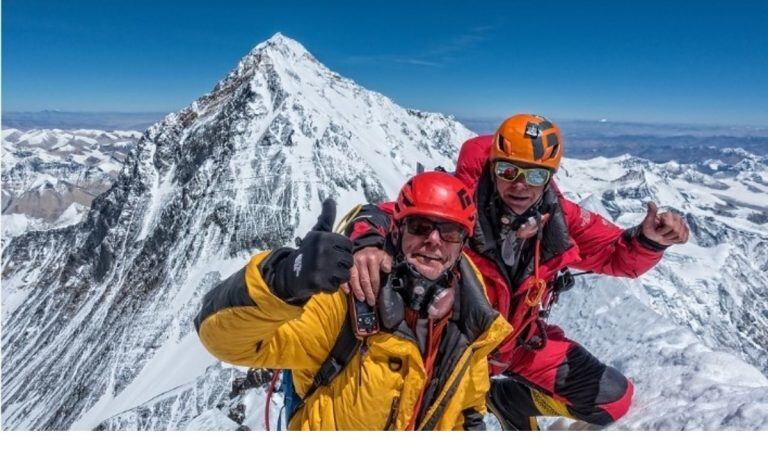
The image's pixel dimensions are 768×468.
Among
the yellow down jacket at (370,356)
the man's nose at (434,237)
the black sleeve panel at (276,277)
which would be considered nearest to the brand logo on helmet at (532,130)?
the yellow down jacket at (370,356)

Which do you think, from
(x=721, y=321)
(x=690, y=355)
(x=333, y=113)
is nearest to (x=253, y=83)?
(x=333, y=113)

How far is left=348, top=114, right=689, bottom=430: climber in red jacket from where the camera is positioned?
15.1 ft

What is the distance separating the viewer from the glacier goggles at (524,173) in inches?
179

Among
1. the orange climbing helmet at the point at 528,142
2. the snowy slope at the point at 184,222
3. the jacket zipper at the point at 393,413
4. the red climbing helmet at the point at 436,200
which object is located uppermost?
the orange climbing helmet at the point at 528,142

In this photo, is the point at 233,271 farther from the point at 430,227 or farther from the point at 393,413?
the point at 430,227

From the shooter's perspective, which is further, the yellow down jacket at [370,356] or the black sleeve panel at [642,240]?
the black sleeve panel at [642,240]

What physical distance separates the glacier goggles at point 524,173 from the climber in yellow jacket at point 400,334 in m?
1.13

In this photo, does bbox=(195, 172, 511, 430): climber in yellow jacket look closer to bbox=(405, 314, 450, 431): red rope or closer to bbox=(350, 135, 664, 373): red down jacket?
bbox=(405, 314, 450, 431): red rope

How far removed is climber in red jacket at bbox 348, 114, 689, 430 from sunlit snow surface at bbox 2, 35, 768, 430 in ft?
2.01

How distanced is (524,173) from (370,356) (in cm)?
211

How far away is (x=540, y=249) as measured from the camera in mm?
4871

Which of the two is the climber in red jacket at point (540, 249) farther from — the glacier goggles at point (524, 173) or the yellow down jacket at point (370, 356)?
the yellow down jacket at point (370, 356)

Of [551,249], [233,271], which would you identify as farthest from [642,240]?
[233,271]

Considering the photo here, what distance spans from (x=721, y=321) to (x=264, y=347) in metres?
177
